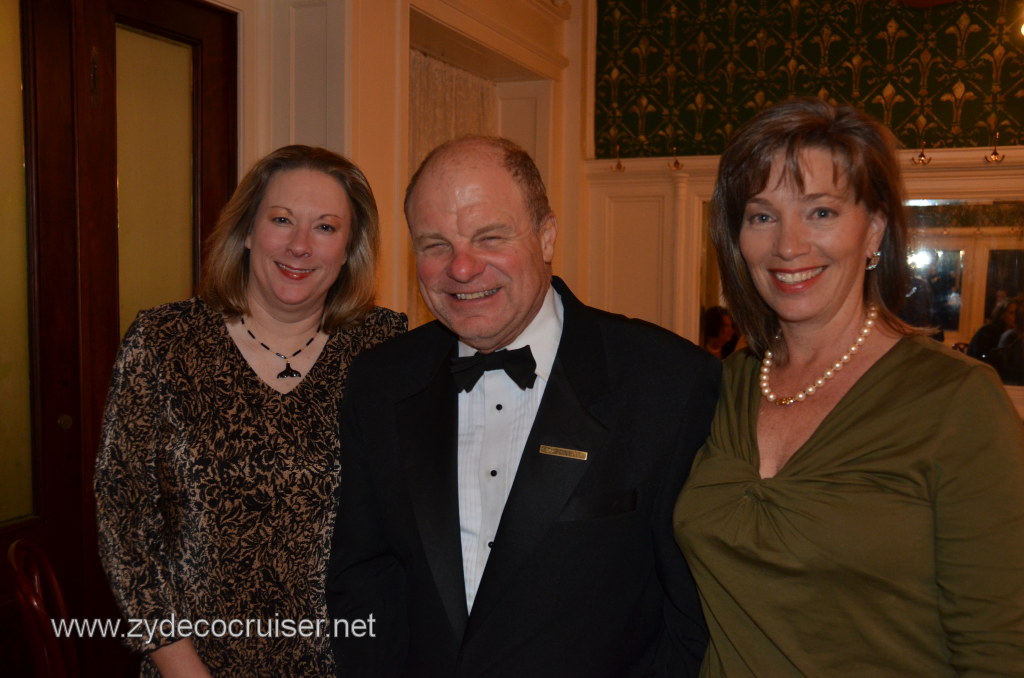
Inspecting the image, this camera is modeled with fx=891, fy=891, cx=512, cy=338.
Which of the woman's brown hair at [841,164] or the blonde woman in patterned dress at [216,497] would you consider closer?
the woman's brown hair at [841,164]

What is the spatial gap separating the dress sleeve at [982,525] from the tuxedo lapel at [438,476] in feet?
2.62

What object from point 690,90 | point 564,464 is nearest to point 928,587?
point 564,464

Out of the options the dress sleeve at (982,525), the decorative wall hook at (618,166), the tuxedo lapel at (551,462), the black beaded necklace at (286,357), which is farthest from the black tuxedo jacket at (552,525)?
the decorative wall hook at (618,166)

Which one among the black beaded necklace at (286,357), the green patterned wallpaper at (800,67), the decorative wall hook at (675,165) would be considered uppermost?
the green patterned wallpaper at (800,67)

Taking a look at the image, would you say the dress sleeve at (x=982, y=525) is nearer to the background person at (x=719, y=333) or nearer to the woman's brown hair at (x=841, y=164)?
the woman's brown hair at (x=841, y=164)

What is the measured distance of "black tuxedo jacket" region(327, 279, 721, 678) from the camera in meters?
1.56

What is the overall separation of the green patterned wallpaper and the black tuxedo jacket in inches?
185

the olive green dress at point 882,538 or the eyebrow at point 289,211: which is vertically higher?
the eyebrow at point 289,211

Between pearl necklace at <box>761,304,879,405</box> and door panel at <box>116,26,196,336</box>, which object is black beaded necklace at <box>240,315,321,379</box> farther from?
door panel at <box>116,26,196,336</box>

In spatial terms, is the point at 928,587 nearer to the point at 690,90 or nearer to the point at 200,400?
the point at 200,400

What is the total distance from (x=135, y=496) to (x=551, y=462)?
93 cm

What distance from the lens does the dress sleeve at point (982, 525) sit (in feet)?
4.29

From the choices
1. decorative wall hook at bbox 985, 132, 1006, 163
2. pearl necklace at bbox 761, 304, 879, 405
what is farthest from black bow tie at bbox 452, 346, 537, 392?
decorative wall hook at bbox 985, 132, 1006, 163

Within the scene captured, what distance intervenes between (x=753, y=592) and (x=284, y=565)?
38.6 inches
